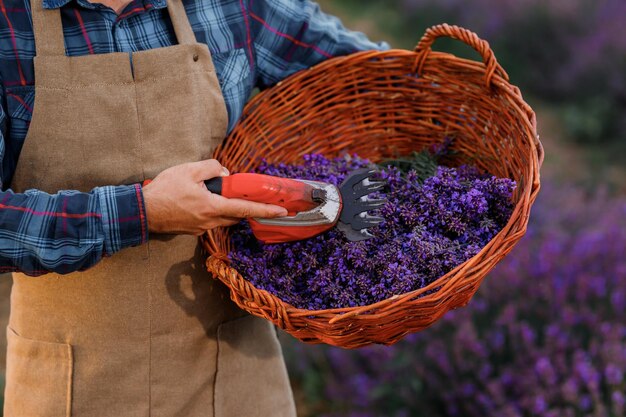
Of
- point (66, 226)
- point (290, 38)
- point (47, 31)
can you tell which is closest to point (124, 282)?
point (66, 226)

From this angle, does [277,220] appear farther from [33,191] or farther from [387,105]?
[387,105]

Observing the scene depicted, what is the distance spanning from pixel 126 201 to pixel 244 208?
0.20 m

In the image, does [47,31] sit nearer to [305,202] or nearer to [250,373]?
[305,202]

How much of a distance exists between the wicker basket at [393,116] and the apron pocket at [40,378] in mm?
382

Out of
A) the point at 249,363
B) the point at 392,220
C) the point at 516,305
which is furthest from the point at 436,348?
the point at 392,220

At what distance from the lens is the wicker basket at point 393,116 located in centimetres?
142

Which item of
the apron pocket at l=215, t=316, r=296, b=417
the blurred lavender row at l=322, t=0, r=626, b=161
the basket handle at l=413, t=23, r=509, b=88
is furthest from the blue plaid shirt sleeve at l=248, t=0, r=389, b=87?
the blurred lavender row at l=322, t=0, r=626, b=161

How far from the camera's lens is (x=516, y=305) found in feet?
7.79

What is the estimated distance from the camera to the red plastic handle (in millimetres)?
1222

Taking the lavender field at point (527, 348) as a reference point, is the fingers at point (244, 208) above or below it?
above

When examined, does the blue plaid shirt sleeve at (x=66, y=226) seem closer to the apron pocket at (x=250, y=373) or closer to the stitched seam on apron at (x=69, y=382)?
the stitched seam on apron at (x=69, y=382)

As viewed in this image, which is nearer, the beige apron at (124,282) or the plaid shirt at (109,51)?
the plaid shirt at (109,51)

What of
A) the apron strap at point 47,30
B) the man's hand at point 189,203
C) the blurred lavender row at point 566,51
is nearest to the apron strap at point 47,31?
the apron strap at point 47,30

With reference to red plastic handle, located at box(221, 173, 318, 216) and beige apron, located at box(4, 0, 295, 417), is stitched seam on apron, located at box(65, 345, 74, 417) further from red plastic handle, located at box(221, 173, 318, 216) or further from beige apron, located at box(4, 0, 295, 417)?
red plastic handle, located at box(221, 173, 318, 216)
